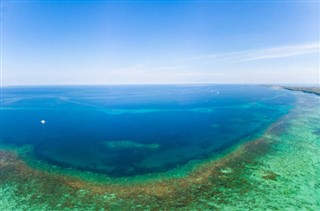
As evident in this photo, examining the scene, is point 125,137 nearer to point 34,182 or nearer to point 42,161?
point 42,161

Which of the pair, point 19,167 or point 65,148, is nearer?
point 19,167

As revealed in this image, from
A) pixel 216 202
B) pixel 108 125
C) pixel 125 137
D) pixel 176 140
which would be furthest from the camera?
pixel 108 125

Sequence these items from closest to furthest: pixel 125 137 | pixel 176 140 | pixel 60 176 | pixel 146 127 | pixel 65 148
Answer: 1. pixel 60 176
2. pixel 65 148
3. pixel 176 140
4. pixel 125 137
5. pixel 146 127

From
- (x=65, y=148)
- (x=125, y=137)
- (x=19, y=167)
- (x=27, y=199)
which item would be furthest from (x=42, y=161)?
(x=125, y=137)

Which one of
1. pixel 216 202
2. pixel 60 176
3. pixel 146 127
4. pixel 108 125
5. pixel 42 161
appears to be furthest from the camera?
pixel 108 125

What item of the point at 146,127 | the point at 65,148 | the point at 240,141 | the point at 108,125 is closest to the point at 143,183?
the point at 65,148

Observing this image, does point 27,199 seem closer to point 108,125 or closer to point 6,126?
point 108,125
